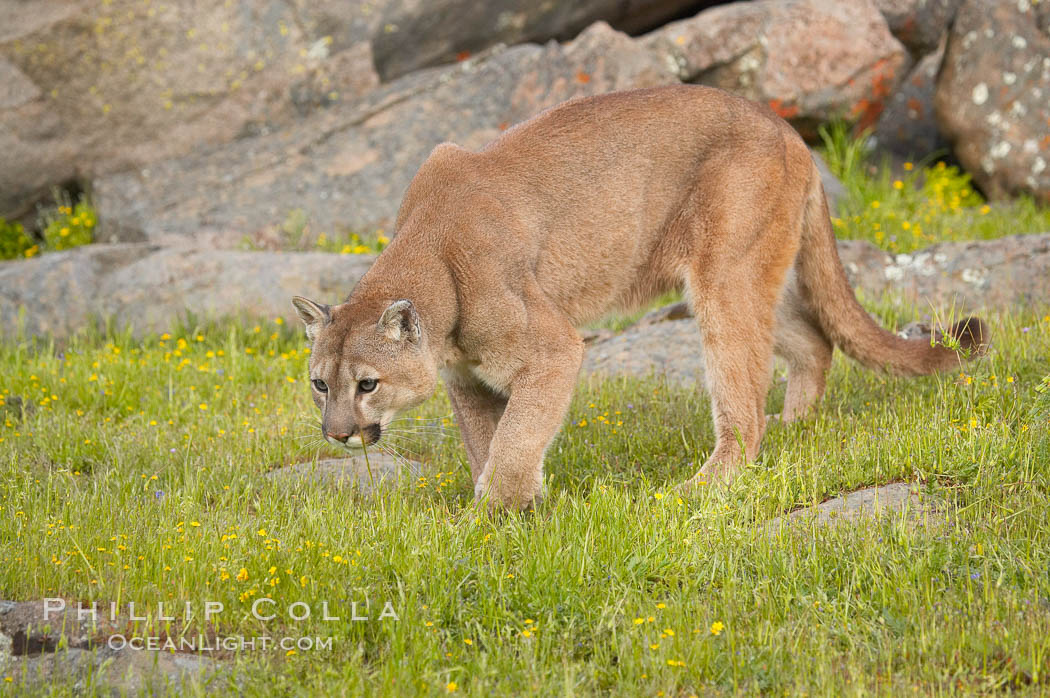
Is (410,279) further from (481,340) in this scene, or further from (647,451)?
(647,451)

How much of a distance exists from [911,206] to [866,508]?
6609mm

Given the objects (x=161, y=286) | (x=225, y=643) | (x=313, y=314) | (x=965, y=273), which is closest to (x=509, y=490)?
(x=313, y=314)

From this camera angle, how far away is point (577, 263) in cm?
580

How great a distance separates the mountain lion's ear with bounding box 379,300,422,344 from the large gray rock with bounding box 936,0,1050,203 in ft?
25.3

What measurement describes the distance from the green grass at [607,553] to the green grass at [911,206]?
3568 millimetres

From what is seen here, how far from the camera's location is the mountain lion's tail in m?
6.24

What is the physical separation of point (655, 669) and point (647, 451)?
2404 millimetres

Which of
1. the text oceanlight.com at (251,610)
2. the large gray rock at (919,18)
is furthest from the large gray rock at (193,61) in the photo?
the text oceanlight.com at (251,610)

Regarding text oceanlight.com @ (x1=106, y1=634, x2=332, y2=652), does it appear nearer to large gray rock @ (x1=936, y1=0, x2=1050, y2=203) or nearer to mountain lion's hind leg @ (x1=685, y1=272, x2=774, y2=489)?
mountain lion's hind leg @ (x1=685, y1=272, x2=774, y2=489)

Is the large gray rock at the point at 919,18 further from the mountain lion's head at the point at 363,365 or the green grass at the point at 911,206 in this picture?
the mountain lion's head at the point at 363,365

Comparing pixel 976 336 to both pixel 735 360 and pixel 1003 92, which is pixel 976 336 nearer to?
pixel 735 360

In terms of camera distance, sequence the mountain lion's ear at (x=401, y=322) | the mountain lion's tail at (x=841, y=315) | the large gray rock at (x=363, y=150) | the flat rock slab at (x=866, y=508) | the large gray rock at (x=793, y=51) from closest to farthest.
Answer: the flat rock slab at (x=866, y=508) → the mountain lion's ear at (x=401, y=322) → the mountain lion's tail at (x=841, y=315) → the large gray rock at (x=363, y=150) → the large gray rock at (x=793, y=51)

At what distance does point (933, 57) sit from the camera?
13062mm

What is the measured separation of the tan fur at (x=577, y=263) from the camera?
535 cm
